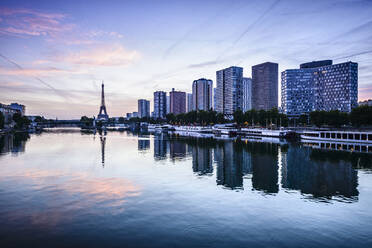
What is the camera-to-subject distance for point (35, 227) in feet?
67.1

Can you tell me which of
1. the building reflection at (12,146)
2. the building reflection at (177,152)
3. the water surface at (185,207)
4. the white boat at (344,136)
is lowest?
the water surface at (185,207)

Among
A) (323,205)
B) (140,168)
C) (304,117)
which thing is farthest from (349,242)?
(304,117)

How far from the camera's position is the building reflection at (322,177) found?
103 ft

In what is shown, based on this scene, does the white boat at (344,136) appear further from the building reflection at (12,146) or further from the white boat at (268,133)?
the building reflection at (12,146)

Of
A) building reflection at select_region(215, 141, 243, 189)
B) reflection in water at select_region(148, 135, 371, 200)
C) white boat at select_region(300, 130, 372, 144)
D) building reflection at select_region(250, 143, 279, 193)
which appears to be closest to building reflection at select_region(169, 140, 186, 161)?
reflection in water at select_region(148, 135, 371, 200)

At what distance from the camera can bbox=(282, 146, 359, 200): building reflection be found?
31.5 meters

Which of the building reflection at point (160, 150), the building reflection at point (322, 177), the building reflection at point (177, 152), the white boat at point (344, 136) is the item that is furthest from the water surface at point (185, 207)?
the white boat at point (344, 136)

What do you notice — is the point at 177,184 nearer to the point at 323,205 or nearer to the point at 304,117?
the point at 323,205

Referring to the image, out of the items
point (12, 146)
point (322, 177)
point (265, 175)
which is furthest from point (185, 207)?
point (12, 146)

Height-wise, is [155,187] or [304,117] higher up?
[304,117]

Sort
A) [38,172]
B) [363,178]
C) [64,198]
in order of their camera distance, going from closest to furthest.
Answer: [64,198]
[363,178]
[38,172]

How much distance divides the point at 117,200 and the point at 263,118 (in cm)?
16308

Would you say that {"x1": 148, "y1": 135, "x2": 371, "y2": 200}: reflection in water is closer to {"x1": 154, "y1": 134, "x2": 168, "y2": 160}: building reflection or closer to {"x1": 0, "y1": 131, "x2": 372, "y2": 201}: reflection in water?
{"x1": 0, "y1": 131, "x2": 372, "y2": 201}: reflection in water

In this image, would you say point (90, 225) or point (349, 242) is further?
point (90, 225)
